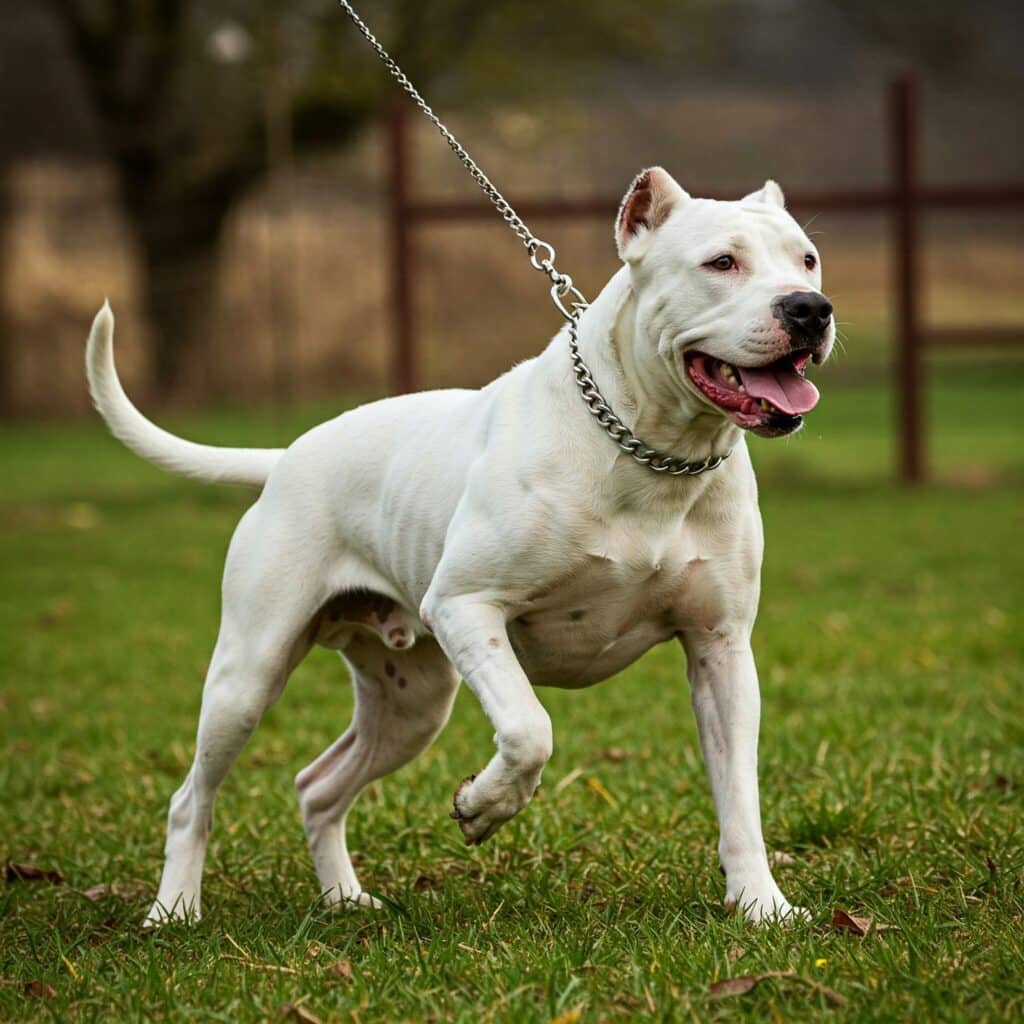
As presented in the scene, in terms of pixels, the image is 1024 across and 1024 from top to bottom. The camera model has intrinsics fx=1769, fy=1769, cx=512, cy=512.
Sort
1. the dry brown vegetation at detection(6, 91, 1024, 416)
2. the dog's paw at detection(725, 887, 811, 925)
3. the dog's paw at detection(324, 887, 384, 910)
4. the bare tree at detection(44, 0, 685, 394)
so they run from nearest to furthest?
the dog's paw at detection(725, 887, 811, 925), the dog's paw at detection(324, 887, 384, 910), the dry brown vegetation at detection(6, 91, 1024, 416), the bare tree at detection(44, 0, 685, 394)

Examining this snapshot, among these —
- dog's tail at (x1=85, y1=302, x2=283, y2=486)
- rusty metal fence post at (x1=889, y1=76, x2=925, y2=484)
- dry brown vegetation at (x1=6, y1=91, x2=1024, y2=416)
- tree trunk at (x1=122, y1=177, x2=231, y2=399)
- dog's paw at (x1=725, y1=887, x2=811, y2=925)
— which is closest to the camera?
dog's paw at (x1=725, y1=887, x2=811, y2=925)

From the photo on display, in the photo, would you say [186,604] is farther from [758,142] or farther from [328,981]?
[758,142]

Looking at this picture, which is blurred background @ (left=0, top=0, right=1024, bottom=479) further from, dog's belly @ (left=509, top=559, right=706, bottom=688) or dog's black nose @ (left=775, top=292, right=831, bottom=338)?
dog's black nose @ (left=775, top=292, right=831, bottom=338)

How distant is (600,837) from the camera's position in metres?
4.81

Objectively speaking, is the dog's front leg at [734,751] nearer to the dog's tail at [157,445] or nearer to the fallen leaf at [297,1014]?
the fallen leaf at [297,1014]

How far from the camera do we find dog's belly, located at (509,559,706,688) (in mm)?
3994

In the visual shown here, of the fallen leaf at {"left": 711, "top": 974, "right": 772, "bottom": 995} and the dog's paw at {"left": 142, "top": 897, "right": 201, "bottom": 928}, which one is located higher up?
the fallen leaf at {"left": 711, "top": 974, "right": 772, "bottom": 995}

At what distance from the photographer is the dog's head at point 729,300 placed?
3725mm

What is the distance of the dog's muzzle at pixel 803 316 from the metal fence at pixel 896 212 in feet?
31.1

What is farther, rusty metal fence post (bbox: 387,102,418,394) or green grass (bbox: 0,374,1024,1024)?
rusty metal fence post (bbox: 387,102,418,394)

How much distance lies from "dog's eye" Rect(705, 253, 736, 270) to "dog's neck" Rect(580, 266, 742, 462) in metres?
0.23

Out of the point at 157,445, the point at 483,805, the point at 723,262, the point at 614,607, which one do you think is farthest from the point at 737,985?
the point at 157,445

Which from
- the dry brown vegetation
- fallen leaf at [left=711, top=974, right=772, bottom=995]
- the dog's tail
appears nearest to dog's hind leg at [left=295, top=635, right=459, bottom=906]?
the dog's tail

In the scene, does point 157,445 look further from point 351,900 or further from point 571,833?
point 571,833
